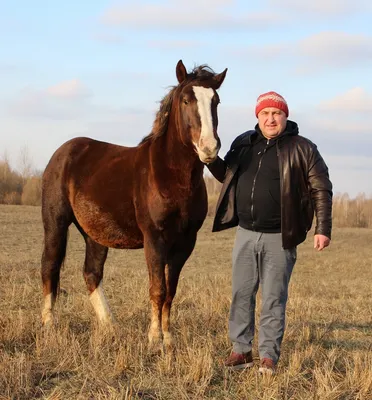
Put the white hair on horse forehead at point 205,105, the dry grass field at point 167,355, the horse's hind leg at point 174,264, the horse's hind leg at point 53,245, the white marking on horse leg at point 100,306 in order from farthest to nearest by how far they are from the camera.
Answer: the horse's hind leg at point 53,245 → the white marking on horse leg at point 100,306 → the horse's hind leg at point 174,264 → the white hair on horse forehead at point 205,105 → the dry grass field at point 167,355

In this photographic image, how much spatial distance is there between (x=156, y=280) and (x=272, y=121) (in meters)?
1.88

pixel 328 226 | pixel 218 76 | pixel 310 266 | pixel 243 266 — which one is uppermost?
pixel 218 76

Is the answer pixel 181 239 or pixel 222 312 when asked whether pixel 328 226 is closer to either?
pixel 181 239

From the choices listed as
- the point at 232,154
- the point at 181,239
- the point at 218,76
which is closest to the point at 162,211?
the point at 181,239

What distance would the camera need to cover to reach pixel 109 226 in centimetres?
608

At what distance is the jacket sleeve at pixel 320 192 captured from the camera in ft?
14.5

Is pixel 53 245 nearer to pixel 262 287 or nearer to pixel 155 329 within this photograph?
pixel 155 329

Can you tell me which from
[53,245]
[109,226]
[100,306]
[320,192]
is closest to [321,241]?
[320,192]

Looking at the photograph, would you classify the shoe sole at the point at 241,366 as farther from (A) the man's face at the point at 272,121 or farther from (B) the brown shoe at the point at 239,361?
(A) the man's face at the point at 272,121

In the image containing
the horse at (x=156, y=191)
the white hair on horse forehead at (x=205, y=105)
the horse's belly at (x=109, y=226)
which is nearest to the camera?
the white hair on horse forehead at (x=205, y=105)

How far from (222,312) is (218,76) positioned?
10.0ft

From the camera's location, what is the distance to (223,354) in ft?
16.7

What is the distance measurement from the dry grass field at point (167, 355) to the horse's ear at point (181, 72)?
8.03 ft

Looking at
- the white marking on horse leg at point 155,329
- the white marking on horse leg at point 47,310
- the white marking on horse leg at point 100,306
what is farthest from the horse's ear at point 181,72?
the white marking on horse leg at point 47,310
